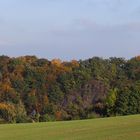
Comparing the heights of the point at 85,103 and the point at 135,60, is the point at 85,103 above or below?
below

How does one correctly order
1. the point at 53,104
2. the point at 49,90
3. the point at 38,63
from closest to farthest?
the point at 53,104, the point at 49,90, the point at 38,63

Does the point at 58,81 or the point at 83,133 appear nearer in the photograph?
the point at 83,133

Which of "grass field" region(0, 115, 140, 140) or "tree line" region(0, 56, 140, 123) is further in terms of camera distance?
"tree line" region(0, 56, 140, 123)

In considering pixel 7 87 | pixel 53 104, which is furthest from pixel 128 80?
pixel 7 87

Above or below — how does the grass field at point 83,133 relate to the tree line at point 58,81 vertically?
below

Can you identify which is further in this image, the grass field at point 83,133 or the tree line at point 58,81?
the tree line at point 58,81

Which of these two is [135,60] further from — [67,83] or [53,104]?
[53,104]

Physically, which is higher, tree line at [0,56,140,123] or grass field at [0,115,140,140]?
tree line at [0,56,140,123]

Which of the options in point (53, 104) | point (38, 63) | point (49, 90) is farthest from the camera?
point (38, 63)

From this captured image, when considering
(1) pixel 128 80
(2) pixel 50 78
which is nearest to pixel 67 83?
(2) pixel 50 78

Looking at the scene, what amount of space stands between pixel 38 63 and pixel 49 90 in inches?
403

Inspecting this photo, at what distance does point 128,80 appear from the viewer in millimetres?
103500

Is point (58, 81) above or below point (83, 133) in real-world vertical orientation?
above

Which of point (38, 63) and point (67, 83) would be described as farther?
point (38, 63)
